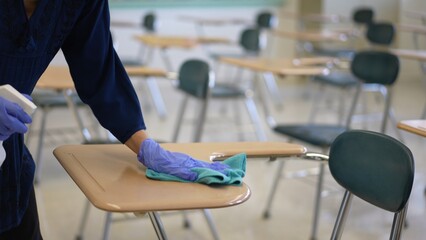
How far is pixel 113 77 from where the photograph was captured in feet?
5.13

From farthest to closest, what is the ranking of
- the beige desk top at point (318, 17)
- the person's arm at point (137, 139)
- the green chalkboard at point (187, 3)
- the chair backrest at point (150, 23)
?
the beige desk top at point (318, 17)
the green chalkboard at point (187, 3)
the chair backrest at point (150, 23)
the person's arm at point (137, 139)

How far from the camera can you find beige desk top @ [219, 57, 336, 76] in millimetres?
3812

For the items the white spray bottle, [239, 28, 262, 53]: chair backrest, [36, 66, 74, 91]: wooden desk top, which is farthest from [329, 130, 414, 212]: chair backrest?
[239, 28, 262, 53]: chair backrest

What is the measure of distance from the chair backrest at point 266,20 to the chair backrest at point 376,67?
2978 mm

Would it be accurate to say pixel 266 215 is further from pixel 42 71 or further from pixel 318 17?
pixel 318 17

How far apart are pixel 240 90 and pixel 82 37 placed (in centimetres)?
283

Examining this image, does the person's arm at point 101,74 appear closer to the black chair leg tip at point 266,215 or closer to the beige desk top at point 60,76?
the beige desk top at point 60,76

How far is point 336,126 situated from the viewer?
3381 mm

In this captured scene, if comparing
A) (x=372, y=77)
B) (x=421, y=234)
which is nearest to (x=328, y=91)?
(x=372, y=77)

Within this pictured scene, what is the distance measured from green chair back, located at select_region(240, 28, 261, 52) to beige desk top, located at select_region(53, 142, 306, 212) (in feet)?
12.8

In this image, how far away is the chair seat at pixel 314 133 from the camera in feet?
9.84

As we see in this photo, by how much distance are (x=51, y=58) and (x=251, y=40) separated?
425cm

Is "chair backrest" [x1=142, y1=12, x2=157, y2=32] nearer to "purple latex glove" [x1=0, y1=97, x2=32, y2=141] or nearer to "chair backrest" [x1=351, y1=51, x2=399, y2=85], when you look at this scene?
"chair backrest" [x1=351, y1=51, x2=399, y2=85]

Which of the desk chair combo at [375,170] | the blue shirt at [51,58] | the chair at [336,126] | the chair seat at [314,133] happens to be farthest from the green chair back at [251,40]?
the blue shirt at [51,58]
